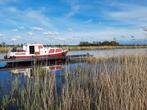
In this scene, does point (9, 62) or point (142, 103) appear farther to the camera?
point (9, 62)

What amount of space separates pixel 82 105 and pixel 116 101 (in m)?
0.97

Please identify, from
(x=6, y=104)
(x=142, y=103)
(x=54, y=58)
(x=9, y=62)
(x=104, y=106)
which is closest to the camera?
(x=142, y=103)

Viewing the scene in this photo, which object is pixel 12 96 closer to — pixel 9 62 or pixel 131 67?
pixel 131 67

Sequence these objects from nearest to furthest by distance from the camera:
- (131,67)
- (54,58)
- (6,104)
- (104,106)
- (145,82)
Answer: (104,106), (145,82), (6,104), (131,67), (54,58)

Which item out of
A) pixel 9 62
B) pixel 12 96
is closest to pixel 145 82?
pixel 12 96

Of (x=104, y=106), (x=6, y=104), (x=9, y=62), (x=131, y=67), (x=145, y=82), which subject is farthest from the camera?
(x=9, y=62)

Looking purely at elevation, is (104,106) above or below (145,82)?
below

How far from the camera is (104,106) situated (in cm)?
570

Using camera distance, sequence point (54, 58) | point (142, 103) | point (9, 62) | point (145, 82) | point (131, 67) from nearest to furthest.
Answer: point (142, 103)
point (145, 82)
point (131, 67)
point (9, 62)
point (54, 58)

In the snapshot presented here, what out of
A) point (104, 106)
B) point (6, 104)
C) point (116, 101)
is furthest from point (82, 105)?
point (6, 104)

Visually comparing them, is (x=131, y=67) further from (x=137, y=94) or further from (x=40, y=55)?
(x=40, y=55)

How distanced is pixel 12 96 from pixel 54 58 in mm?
18237

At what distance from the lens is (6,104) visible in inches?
284

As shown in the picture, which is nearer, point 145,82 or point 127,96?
point 127,96
